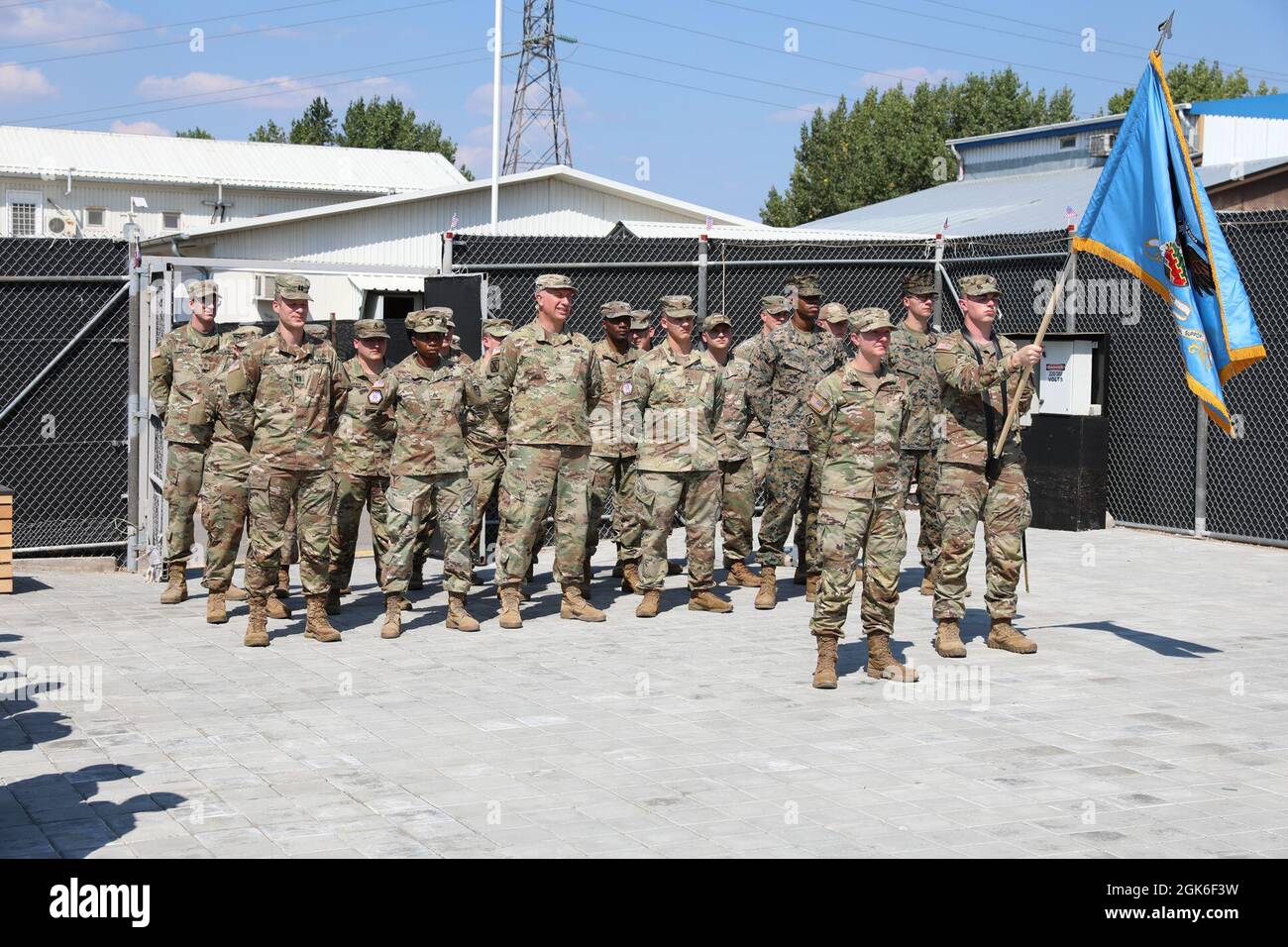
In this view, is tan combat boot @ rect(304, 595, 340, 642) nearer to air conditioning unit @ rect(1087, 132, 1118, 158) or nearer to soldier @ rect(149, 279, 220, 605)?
soldier @ rect(149, 279, 220, 605)

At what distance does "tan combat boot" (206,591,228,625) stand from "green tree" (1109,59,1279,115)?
2787 inches

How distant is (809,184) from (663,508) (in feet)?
220

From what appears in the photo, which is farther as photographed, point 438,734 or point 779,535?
point 779,535

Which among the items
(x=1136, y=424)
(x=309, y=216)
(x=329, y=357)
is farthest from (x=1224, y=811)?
(x=309, y=216)

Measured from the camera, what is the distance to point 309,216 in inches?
1323

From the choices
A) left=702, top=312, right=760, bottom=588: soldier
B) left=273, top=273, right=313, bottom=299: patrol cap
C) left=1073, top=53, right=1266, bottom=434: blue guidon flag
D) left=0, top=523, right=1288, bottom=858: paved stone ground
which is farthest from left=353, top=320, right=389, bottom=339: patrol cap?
left=1073, top=53, right=1266, bottom=434: blue guidon flag

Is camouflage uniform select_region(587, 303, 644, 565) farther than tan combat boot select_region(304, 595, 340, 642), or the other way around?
camouflage uniform select_region(587, 303, 644, 565)

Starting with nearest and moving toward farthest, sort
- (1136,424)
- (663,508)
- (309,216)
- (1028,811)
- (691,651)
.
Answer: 1. (1028,811)
2. (691,651)
3. (663,508)
4. (1136,424)
5. (309,216)

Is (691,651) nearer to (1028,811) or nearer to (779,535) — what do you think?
(779,535)

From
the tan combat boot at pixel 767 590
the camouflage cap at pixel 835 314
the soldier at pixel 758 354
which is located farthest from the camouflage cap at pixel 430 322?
the tan combat boot at pixel 767 590

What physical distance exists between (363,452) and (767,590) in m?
3.26

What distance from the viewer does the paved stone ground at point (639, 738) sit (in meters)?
5.92

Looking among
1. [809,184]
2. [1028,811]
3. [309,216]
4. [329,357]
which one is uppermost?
[809,184]

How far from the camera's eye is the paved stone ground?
5922mm
